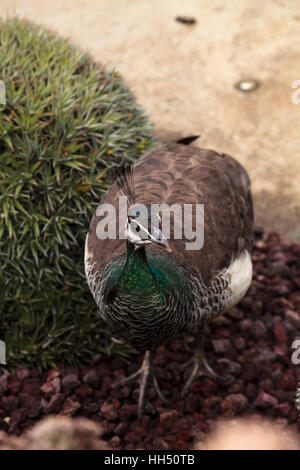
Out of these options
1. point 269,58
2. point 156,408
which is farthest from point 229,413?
point 269,58

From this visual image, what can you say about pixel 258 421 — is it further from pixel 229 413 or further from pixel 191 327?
pixel 191 327

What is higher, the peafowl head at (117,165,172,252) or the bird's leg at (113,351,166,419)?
the peafowl head at (117,165,172,252)

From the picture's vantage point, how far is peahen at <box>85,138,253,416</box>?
2.68 metres

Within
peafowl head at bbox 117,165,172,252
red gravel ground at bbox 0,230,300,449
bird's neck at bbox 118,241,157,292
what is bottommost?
red gravel ground at bbox 0,230,300,449

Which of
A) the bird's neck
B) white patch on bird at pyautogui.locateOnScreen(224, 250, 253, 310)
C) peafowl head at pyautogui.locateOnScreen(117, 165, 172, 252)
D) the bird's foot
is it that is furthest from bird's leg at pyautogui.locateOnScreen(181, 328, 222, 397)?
peafowl head at pyautogui.locateOnScreen(117, 165, 172, 252)

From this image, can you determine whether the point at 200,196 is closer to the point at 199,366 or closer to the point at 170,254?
the point at 170,254

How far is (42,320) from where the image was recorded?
3430 millimetres

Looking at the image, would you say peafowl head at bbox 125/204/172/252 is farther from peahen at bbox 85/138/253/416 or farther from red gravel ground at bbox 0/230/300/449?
red gravel ground at bbox 0/230/300/449

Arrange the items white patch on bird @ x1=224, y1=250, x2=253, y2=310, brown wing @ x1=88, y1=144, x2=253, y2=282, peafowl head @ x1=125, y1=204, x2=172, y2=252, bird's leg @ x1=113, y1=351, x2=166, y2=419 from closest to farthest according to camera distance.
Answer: peafowl head @ x1=125, y1=204, x2=172, y2=252 < brown wing @ x1=88, y1=144, x2=253, y2=282 < white patch on bird @ x1=224, y1=250, x2=253, y2=310 < bird's leg @ x1=113, y1=351, x2=166, y2=419

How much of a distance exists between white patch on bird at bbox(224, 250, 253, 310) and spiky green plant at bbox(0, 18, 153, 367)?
729 millimetres

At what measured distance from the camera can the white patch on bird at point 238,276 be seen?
10.6 ft

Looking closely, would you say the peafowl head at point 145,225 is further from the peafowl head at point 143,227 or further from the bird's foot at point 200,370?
the bird's foot at point 200,370

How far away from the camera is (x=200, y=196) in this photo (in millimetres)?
3213
